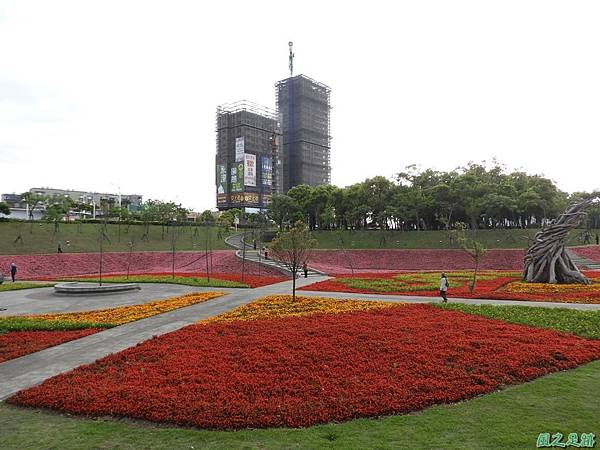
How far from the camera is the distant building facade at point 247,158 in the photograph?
11700cm

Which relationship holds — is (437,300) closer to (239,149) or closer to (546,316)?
(546,316)

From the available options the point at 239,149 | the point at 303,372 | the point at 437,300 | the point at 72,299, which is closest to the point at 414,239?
the point at 437,300

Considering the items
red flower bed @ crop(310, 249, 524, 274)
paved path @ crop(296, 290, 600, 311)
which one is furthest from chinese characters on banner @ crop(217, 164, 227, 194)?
paved path @ crop(296, 290, 600, 311)

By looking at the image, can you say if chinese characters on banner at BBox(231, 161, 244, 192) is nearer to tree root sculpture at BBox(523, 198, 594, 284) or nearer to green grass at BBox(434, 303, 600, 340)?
tree root sculpture at BBox(523, 198, 594, 284)

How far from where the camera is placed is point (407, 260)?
47719 millimetres

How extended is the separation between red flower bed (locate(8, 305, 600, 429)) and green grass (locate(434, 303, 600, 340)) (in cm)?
104

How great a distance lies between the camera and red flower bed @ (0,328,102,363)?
1206 cm

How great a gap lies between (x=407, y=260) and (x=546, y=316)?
106 ft

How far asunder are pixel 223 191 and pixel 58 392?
11412 centimetres

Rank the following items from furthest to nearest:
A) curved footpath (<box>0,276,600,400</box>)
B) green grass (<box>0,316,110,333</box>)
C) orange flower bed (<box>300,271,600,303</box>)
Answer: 1. orange flower bed (<box>300,271,600,303</box>)
2. green grass (<box>0,316,110,333</box>)
3. curved footpath (<box>0,276,600,400</box>)

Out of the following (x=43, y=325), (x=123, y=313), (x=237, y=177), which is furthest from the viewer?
(x=237, y=177)

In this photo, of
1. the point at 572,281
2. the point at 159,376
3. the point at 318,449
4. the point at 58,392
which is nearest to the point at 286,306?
the point at 159,376

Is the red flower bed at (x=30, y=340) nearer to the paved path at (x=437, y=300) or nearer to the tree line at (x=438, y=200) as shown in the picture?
the paved path at (x=437, y=300)

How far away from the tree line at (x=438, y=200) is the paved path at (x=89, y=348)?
39.6 metres
